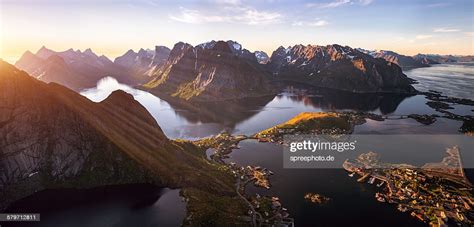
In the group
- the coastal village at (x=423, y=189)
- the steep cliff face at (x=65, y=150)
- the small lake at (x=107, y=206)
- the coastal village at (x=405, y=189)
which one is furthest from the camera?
the steep cliff face at (x=65, y=150)

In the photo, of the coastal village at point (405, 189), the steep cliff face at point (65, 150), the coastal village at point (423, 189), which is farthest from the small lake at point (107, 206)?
the coastal village at point (423, 189)

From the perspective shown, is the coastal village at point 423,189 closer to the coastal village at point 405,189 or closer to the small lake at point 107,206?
the coastal village at point 405,189

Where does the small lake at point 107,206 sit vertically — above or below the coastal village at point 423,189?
above

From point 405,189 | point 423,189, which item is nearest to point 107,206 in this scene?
point 405,189

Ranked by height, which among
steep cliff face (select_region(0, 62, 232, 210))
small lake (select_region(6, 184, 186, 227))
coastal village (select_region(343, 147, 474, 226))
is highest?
steep cliff face (select_region(0, 62, 232, 210))

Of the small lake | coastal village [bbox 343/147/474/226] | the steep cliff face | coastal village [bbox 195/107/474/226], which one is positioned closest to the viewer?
the small lake

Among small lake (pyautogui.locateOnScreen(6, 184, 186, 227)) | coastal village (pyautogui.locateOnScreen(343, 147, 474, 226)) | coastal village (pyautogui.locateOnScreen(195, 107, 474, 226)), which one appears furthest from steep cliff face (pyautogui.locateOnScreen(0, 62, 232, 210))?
coastal village (pyautogui.locateOnScreen(343, 147, 474, 226))

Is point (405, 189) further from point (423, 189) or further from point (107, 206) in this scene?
point (107, 206)

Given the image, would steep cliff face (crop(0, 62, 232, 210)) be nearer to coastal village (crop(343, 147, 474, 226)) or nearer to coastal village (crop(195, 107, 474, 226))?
coastal village (crop(195, 107, 474, 226))

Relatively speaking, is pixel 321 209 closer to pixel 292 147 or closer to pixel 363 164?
pixel 363 164
